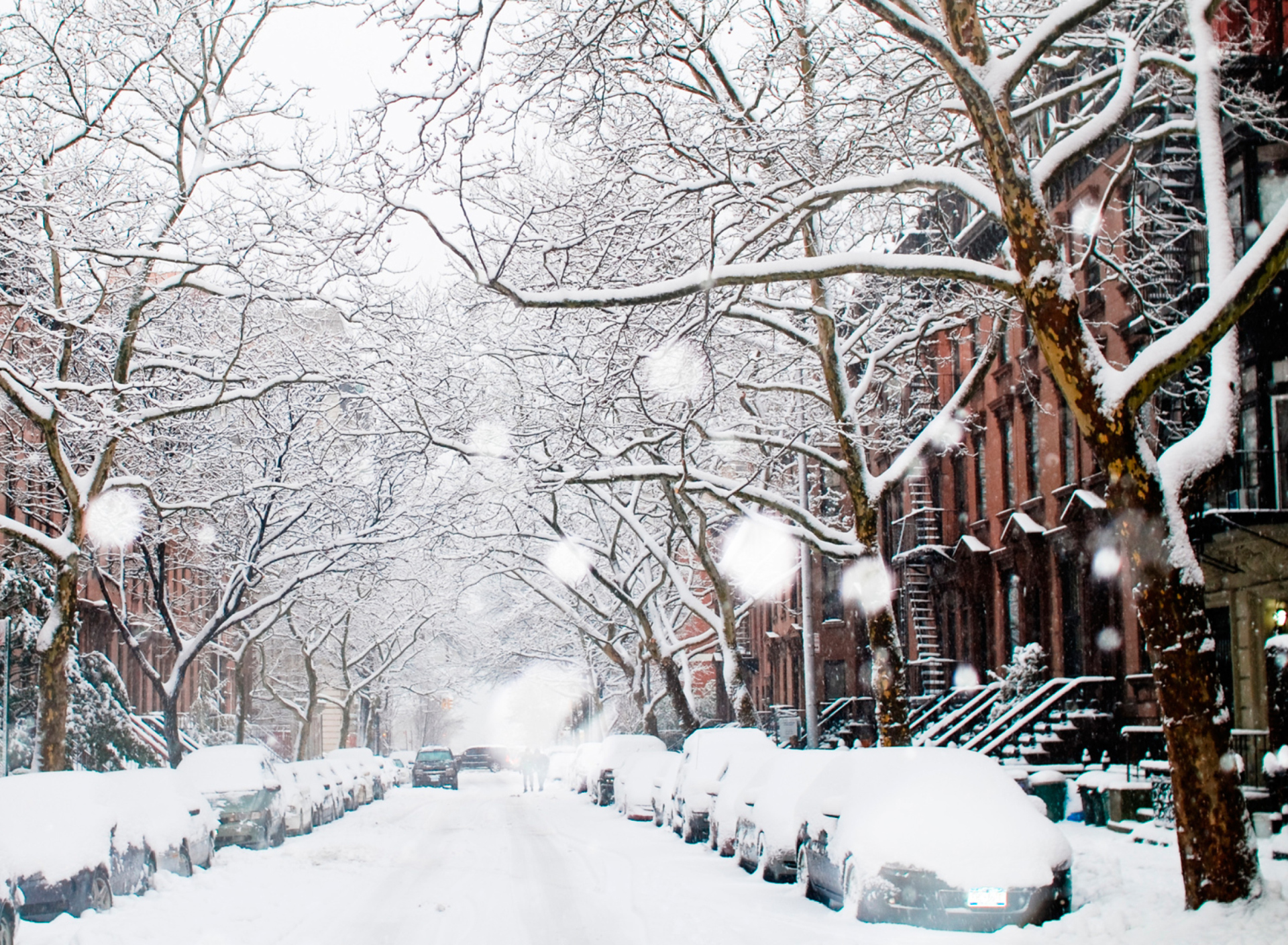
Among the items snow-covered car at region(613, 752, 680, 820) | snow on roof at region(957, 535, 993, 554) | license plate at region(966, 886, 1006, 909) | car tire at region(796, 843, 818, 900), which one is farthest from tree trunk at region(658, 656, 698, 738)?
license plate at region(966, 886, 1006, 909)

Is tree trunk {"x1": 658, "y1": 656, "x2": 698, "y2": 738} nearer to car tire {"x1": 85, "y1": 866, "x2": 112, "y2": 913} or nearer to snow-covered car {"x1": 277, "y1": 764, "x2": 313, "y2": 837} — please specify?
snow-covered car {"x1": 277, "y1": 764, "x2": 313, "y2": 837}

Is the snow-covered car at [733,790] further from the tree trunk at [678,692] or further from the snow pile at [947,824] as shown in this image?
the tree trunk at [678,692]

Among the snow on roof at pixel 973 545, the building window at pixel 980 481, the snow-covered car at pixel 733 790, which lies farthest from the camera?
the building window at pixel 980 481

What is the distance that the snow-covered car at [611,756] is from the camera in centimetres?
3022

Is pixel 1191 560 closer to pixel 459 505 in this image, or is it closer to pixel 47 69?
pixel 47 69

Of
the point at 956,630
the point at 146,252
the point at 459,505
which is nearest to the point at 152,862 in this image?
Result: the point at 146,252

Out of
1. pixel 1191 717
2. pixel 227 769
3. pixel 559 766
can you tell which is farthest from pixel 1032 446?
pixel 559 766

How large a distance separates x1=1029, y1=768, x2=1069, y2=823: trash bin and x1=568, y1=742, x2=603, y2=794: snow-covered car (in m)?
16.5

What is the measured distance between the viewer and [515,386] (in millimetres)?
28250

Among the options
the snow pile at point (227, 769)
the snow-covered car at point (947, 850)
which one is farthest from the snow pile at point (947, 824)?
the snow pile at point (227, 769)

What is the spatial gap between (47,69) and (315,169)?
350cm

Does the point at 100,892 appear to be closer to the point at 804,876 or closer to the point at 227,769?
the point at 804,876

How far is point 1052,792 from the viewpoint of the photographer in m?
19.0

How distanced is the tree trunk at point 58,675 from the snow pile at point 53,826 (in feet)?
17.6
